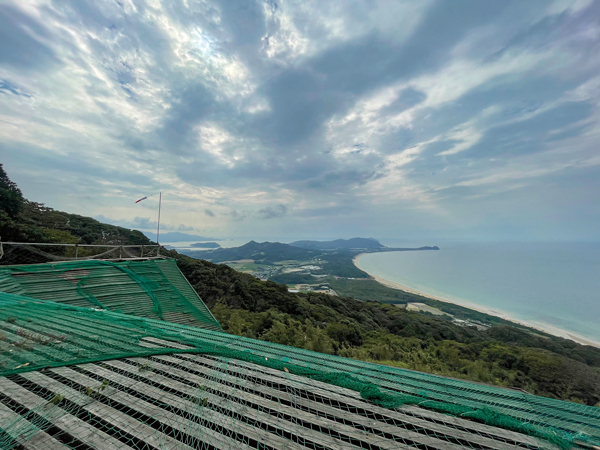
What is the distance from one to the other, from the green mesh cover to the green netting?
3.55m

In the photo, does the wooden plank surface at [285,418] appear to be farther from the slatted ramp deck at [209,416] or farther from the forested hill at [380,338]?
the forested hill at [380,338]

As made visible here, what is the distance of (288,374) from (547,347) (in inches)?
991

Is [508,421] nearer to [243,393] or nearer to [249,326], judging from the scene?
[243,393]

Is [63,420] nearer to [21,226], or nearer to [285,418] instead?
[285,418]

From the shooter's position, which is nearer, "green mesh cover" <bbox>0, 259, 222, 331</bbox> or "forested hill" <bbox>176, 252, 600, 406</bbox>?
"green mesh cover" <bbox>0, 259, 222, 331</bbox>

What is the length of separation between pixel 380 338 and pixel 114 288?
12775 mm

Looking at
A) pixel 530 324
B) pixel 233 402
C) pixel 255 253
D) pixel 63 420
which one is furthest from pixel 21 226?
pixel 255 253

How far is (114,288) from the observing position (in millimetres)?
7250

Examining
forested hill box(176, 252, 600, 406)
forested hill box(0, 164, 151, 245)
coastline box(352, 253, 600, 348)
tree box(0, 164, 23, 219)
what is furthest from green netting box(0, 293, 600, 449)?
coastline box(352, 253, 600, 348)

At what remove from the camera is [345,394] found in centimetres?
247

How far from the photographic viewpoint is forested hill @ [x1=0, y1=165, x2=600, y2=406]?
30.4 feet

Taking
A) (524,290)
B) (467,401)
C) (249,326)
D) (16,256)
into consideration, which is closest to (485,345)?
(249,326)

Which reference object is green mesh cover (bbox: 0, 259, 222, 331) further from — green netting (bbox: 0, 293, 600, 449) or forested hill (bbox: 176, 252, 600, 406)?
green netting (bbox: 0, 293, 600, 449)

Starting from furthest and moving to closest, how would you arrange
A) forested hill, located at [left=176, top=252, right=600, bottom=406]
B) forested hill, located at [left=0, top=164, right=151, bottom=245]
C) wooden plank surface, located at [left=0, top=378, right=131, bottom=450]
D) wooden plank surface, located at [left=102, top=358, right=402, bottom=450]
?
1. forested hill, located at [left=0, top=164, right=151, bottom=245]
2. forested hill, located at [left=176, top=252, right=600, bottom=406]
3. wooden plank surface, located at [left=102, top=358, right=402, bottom=450]
4. wooden plank surface, located at [left=0, top=378, right=131, bottom=450]
